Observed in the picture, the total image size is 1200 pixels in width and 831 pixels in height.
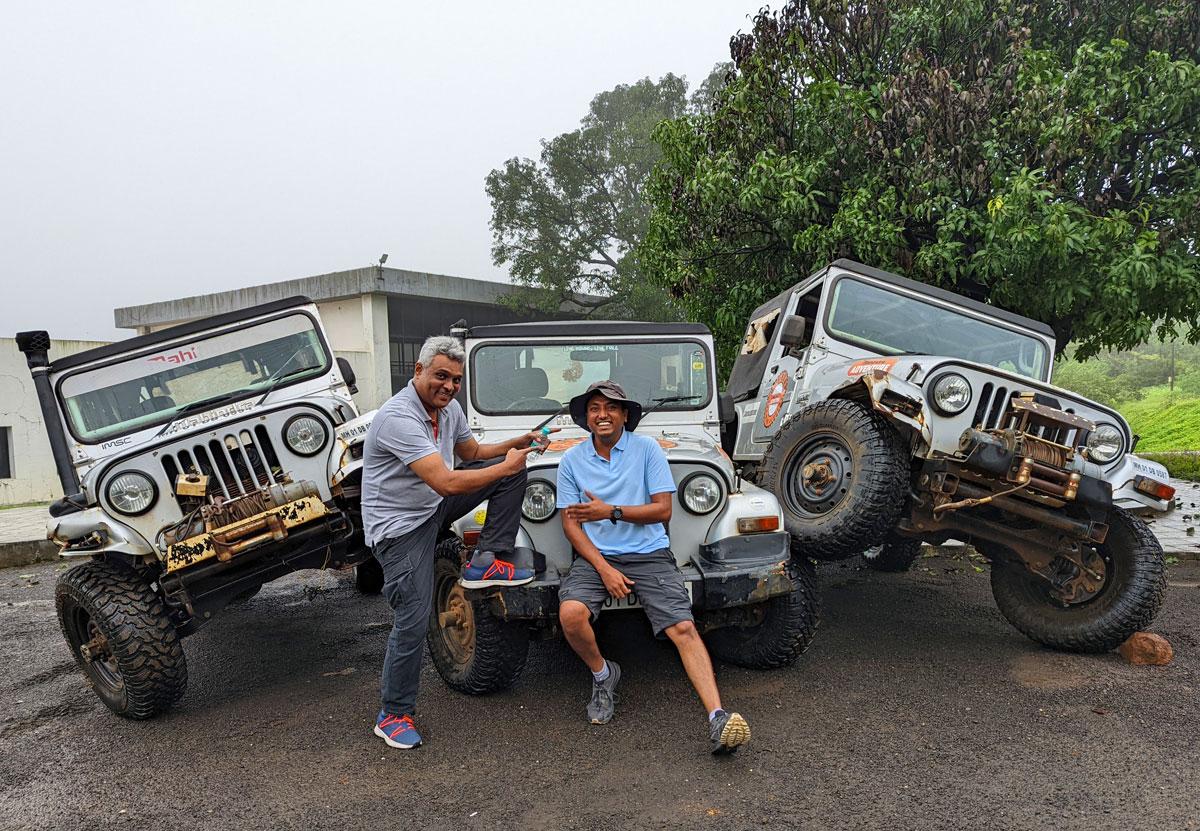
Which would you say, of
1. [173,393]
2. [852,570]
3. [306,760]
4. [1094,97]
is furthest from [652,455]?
[1094,97]

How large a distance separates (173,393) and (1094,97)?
8.51 meters

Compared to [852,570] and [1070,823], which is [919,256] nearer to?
[852,570]

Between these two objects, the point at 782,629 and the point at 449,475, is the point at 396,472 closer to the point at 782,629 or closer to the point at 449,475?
the point at 449,475

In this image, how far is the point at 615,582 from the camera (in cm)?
392

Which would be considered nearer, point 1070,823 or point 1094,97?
point 1070,823

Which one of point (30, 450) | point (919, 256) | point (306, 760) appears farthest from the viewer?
point (30, 450)

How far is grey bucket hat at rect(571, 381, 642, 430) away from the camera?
414 centimetres

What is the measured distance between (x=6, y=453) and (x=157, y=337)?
44.0ft

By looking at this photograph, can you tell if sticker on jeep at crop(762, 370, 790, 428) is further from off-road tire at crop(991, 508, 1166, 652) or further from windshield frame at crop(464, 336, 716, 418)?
off-road tire at crop(991, 508, 1166, 652)

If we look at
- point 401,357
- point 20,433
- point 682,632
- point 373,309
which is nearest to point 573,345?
point 682,632

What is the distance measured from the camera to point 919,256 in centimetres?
834

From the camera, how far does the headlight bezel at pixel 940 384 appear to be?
4.74m

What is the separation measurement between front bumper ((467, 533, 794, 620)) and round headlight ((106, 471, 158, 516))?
1.81 metres

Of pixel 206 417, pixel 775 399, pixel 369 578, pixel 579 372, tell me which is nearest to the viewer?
pixel 206 417
